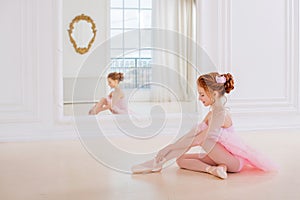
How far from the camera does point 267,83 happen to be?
3.38 metres

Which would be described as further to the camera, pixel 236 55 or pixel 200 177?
pixel 236 55

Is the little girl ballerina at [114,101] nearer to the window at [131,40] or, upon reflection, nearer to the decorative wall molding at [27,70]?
the window at [131,40]

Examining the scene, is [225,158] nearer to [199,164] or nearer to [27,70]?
[199,164]

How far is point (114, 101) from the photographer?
9.95 ft

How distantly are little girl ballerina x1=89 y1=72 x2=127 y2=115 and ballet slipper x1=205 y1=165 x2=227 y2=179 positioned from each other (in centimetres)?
126

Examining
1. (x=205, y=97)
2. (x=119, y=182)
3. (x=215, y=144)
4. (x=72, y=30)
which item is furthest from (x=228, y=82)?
(x=72, y=30)

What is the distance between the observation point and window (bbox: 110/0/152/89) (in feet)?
10.0

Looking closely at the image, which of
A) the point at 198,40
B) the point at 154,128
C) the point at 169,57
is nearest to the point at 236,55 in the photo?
the point at 198,40

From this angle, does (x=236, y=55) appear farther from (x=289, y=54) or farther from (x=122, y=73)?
(x=122, y=73)

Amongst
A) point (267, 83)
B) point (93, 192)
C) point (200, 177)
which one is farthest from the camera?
point (267, 83)

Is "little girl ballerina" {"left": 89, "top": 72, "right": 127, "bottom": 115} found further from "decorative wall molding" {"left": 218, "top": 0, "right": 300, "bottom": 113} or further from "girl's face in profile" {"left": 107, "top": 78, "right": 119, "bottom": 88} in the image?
"decorative wall molding" {"left": 218, "top": 0, "right": 300, "bottom": 113}

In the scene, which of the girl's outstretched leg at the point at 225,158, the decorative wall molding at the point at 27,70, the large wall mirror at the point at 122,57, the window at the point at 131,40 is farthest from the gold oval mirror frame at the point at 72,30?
the girl's outstretched leg at the point at 225,158

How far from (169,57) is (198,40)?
0.83ft

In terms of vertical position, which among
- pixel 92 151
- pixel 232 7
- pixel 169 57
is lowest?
pixel 92 151
